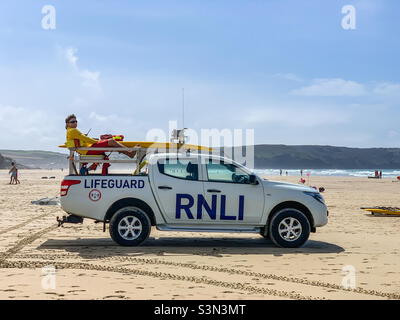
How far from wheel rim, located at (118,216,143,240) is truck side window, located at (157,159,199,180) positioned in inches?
44.0

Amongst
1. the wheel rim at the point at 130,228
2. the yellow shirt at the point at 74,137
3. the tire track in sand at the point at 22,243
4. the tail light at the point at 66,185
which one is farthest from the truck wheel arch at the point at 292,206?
the tire track in sand at the point at 22,243

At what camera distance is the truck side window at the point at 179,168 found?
10.2 meters

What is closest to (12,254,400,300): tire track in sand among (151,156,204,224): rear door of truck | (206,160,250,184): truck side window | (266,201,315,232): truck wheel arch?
(151,156,204,224): rear door of truck

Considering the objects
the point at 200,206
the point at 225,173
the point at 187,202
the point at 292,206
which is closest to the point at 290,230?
the point at 292,206

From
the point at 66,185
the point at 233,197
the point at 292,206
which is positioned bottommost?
the point at 292,206

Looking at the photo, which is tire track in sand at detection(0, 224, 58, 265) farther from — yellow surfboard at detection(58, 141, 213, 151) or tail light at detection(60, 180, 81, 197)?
yellow surfboard at detection(58, 141, 213, 151)

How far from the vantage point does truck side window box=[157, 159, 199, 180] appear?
10.2 m

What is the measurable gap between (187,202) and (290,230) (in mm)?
2139

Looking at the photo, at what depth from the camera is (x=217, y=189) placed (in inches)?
398

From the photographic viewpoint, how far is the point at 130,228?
9.98 m

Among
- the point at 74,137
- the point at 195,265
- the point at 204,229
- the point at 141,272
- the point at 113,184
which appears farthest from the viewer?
the point at 74,137

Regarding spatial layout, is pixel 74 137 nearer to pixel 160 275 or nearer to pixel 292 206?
pixel 160 275
